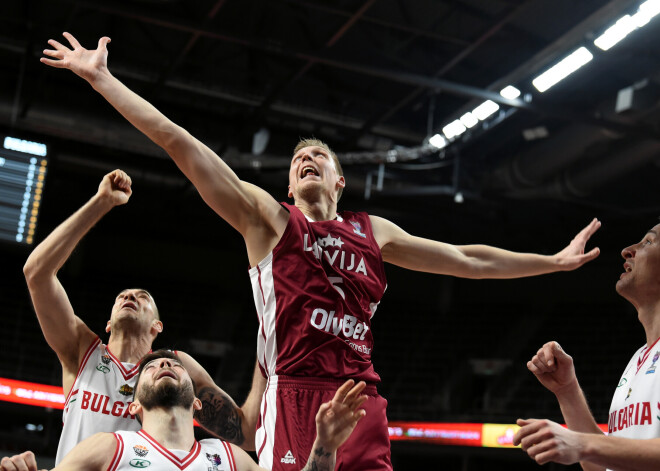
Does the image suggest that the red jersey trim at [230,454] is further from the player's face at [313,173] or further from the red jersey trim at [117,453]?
the player's face at [313,173]

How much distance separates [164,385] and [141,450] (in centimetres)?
34

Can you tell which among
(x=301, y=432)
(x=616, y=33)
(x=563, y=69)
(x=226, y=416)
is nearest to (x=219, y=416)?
(x=226, y=416)

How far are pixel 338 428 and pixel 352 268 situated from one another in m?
0.78

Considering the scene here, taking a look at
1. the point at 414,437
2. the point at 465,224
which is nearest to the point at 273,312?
the point at 414,437

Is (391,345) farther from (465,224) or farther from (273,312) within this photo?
(273,312)

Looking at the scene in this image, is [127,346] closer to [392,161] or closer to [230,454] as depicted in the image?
[230,454]

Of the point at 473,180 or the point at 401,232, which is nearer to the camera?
the point at 401,232

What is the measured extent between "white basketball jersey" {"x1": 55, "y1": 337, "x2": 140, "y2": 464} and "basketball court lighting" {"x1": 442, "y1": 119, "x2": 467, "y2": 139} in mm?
10638

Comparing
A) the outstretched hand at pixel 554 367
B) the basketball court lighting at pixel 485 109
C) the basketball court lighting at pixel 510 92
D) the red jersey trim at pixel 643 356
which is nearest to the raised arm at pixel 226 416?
the outstretched hand at pixel 554 367

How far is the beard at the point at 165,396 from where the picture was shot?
11.6 ft

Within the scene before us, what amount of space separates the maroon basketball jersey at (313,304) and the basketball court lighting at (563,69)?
30.2ft

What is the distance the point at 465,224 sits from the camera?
59.8 feet

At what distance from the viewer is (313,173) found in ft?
12.1

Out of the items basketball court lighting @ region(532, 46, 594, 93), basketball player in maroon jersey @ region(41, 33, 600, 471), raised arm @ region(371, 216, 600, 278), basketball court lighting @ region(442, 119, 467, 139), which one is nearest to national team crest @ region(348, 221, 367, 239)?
basketball player in maroon jersey @ region(41, 33, 600, 471)
